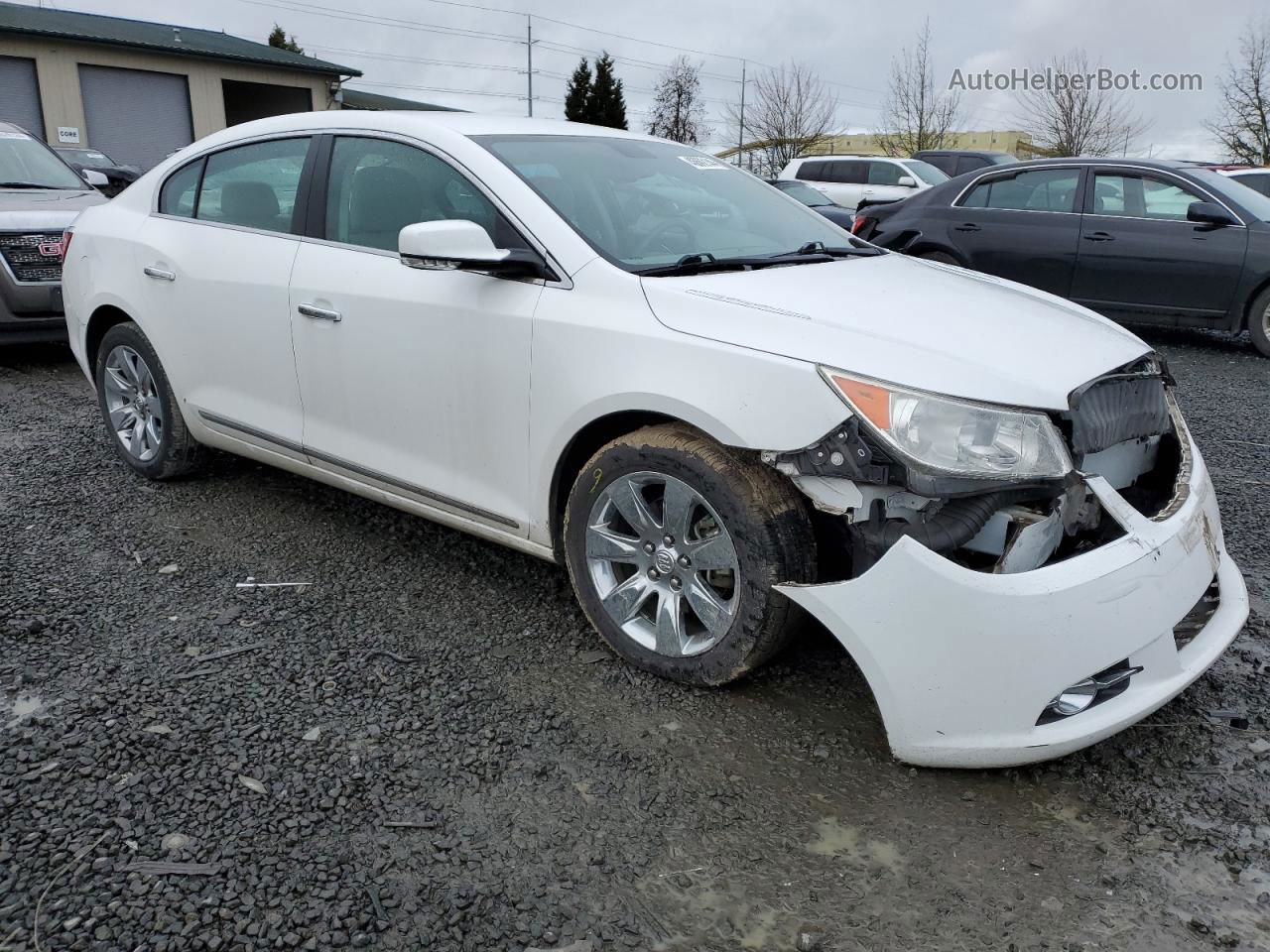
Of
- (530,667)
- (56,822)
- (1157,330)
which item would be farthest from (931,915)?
(1157,330)

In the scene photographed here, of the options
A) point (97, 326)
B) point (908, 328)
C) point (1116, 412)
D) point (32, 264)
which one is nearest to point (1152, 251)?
point (1116, 412)

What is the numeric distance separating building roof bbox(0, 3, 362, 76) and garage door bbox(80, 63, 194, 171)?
96 centimetres

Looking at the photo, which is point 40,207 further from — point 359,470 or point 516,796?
point 516,796

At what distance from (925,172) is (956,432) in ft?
54.2

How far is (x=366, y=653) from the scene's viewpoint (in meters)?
3.22

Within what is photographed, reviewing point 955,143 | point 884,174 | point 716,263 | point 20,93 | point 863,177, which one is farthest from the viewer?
point 955,143

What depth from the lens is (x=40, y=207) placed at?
7508mm

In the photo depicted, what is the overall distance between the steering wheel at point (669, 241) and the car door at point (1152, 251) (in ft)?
21.1

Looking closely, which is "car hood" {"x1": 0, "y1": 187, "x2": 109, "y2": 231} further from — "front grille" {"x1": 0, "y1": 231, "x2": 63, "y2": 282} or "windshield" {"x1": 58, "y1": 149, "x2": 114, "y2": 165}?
"windshield" {"x1": 58, "y1": 149, "x2": 114, "y2": 165}

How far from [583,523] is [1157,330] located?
28.7 feet

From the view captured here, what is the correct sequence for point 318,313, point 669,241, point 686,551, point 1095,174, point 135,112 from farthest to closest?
point 135,112 → point 1095,174 → point 318,313 → point 669,241 → point 686,551

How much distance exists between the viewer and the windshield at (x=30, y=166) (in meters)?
8.09

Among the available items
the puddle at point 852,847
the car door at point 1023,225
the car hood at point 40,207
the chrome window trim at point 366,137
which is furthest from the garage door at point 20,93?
the puddle at point 852,847

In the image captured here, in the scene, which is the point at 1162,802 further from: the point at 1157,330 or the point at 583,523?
the point at 1157,330
